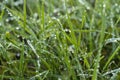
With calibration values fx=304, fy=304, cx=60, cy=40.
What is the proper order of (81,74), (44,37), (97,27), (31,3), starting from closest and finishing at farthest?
(81,74), (44,37), (97,27), (31,3)

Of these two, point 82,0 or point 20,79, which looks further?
point 82,0

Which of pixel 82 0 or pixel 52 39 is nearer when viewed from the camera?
pixel 52 39

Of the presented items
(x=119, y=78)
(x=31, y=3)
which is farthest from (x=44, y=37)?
(x=31, y=3)

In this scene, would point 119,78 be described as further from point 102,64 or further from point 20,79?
point 20,79

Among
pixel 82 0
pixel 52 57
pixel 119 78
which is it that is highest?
pixel 82 0

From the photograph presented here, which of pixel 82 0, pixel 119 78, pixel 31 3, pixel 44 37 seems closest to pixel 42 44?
pixel 44 37

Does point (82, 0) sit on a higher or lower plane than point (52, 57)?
higher

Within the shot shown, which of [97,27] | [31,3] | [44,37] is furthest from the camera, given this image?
[31,3]

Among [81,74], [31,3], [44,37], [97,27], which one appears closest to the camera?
[81,74]

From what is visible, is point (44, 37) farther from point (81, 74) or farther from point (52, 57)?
point (81, 74)
